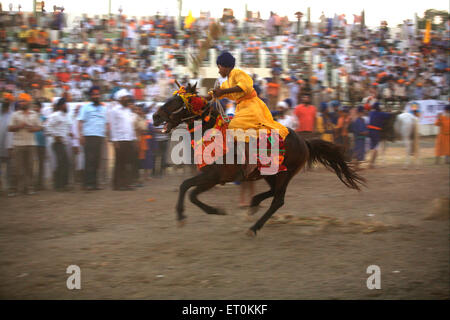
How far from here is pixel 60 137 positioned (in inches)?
384

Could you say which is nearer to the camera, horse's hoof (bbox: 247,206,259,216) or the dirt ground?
the dirt ground

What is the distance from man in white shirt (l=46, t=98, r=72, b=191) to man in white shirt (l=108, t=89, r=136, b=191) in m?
0.85

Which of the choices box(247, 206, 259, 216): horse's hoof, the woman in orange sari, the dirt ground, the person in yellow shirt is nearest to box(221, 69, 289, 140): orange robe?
the person in yellow shirt

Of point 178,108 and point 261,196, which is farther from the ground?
point 178,108

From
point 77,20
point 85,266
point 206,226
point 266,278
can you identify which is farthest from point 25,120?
point 77,20

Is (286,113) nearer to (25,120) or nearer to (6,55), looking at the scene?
(25,120)

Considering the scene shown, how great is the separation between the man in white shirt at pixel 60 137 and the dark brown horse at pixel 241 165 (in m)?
4.08

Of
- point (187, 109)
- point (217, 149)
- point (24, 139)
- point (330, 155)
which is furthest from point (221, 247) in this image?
point (24, 139)

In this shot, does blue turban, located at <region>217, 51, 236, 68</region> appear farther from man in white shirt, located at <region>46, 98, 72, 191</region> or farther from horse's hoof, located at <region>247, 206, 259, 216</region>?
man in white shirt, located at <region>46, 98, 72, 191</region>

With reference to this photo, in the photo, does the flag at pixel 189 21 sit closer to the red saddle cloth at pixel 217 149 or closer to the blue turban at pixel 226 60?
the blue turban at pixel 226 60

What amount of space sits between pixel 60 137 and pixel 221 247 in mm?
5029

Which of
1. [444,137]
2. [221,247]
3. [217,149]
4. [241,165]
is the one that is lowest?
[221,247]

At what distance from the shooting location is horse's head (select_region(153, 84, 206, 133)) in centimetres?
615

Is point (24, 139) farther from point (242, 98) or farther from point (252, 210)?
point (242, 98)
